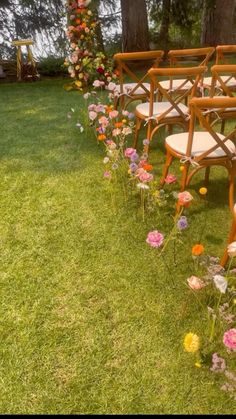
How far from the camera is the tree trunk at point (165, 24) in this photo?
8.65 m

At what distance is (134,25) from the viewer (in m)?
7.75

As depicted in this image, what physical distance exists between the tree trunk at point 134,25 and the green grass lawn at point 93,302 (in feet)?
17.6

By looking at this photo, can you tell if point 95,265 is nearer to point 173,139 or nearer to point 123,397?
point 123,397

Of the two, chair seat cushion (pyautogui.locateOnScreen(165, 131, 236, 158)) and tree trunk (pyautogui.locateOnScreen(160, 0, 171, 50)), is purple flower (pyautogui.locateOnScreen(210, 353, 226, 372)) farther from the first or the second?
tree trunk (pyautogui.locateOnScreen(160, 0, 171, 50))

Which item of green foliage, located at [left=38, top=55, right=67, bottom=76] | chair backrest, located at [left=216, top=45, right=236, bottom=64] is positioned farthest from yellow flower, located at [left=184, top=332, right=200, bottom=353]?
green foliage, located at [left=38, top=55, right=67, bottom=76]

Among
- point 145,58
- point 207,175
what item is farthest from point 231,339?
point 145,58

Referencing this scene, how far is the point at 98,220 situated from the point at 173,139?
0.85m

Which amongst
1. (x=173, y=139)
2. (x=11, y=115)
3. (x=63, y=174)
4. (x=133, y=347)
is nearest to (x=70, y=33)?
(x=11, y=115)

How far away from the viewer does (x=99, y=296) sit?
214cm

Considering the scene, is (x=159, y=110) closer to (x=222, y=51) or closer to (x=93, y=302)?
(x=222, y=51)

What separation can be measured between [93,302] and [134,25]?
7.23 meters

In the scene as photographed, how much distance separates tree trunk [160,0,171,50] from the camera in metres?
8.65

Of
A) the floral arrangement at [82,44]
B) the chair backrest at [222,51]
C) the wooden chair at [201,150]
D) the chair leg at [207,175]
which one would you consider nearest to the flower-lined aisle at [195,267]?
the wooden chair at [201,150]

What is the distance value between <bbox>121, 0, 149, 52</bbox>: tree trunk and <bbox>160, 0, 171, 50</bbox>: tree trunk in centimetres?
125
